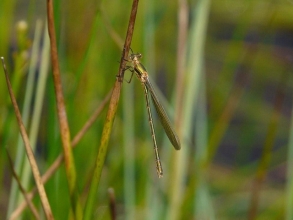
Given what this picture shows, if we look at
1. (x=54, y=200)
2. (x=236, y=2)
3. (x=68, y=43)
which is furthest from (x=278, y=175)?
(x=54, y=200)

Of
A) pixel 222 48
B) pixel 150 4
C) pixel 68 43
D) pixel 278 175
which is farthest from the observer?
pixel 222 48

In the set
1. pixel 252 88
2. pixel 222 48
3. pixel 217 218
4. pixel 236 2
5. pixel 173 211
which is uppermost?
pixel 236 2

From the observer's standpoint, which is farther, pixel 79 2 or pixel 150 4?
pixel 79 2

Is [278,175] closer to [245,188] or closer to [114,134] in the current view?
[245,188]

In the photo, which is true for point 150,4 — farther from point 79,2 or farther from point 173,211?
point 79,2

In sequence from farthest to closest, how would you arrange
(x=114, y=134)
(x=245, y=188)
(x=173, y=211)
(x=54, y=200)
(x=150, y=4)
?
(x=245, y=188) < (x=114, y=134) < (x=150, y=4) < (x=173, y=211) < (x=54, y=200)

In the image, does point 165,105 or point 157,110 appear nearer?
point 157,110

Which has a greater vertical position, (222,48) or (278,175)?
(222,48)
